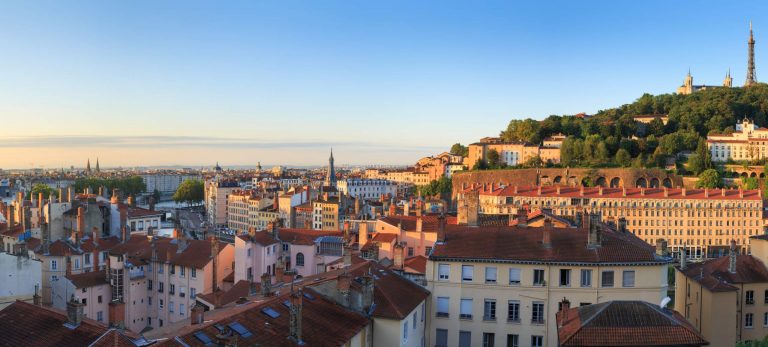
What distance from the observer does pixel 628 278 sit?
82.0ft

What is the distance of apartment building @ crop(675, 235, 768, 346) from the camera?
1112 inches

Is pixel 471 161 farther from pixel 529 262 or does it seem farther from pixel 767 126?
pixel 529 262

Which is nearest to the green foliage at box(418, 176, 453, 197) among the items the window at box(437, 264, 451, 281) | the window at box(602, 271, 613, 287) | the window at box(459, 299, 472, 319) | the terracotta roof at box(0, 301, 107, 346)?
the window at box(437, 264, 451, 281)

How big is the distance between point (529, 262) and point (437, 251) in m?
3.54

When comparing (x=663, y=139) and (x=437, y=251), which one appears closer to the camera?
(x=437, y=251)

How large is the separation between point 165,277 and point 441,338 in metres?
17.5

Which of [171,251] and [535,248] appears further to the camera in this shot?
[171,251]

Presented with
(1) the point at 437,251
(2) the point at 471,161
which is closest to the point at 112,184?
(2) the point at 471,161

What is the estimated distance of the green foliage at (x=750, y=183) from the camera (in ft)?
332

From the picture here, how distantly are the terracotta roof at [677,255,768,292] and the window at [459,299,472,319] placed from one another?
417 inches

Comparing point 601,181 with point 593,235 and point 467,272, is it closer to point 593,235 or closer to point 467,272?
point 593,235

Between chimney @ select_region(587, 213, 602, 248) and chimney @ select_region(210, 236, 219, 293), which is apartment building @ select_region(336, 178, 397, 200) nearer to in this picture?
chimney @ select_region(210, 236, 219, 293)

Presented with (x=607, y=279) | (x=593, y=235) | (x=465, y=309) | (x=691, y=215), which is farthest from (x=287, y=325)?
(x=691, y=215)

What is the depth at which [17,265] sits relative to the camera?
86.9 ft
